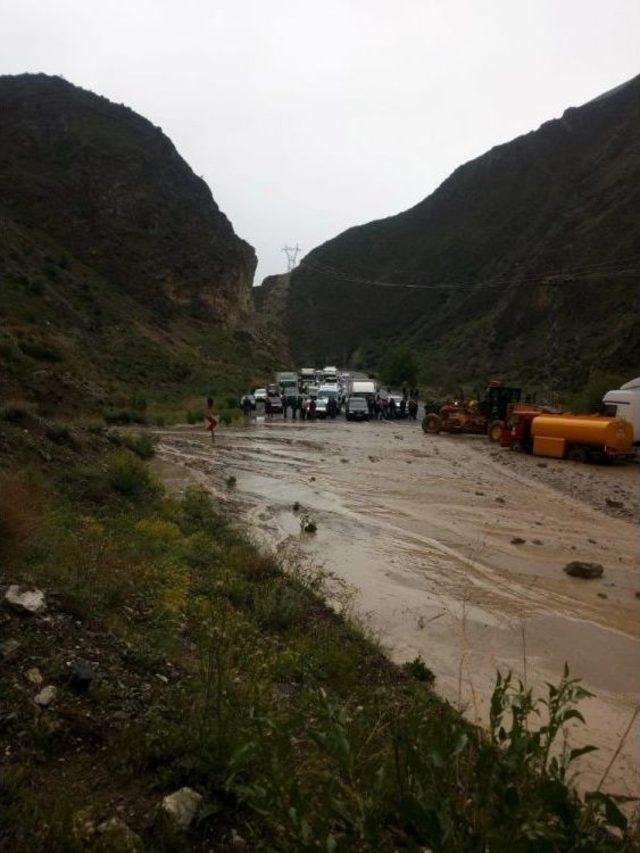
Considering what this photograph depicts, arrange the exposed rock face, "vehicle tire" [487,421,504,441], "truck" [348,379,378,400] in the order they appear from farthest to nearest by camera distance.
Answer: the exposed rock face → "truck" [348,379,378,400] → "vehicle tire" [487,421,504,441]

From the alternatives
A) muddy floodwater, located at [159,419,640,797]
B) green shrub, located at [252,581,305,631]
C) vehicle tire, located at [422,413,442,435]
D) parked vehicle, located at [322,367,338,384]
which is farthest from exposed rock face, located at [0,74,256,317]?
green shrub, located at [252,581,305,631]

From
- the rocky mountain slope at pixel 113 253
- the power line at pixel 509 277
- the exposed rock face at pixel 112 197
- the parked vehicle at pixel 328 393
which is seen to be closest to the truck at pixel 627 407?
the parked vehicle at pixel 328 393

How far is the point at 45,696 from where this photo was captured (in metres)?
3.96

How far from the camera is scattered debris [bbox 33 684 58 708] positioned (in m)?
3.91

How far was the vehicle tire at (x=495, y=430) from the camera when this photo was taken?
94.3ft

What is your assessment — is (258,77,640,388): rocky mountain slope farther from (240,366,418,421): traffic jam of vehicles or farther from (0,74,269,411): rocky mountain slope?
(0,74,269,411): rocky mountain slope

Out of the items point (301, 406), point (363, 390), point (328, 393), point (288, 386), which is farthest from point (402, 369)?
point (301, 406)

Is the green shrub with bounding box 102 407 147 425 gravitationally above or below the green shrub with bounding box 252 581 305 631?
above

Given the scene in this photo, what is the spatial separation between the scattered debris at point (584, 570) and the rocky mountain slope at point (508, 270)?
3270 cm

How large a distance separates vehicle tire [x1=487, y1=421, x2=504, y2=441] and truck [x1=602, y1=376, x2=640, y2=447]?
4.69 m

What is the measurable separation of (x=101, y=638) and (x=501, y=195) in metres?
107

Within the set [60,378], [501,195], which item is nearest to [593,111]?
[501,195]

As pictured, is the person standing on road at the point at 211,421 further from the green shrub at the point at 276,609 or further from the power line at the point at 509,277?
the power line at the point at 509,277

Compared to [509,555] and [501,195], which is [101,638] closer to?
[509,555]
